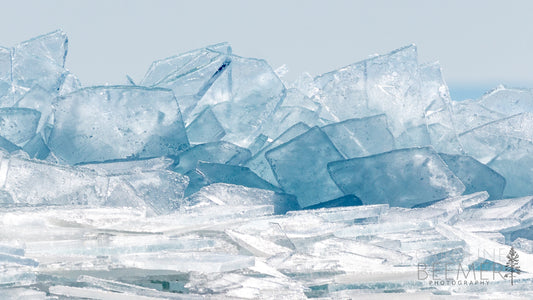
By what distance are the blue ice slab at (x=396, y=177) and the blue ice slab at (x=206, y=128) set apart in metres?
0.47

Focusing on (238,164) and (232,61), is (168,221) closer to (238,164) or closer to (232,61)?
(238,164)

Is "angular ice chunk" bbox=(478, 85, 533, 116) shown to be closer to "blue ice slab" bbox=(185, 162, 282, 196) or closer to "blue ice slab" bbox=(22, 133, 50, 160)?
"blue ice slab" bbox=(185, 162, 282, 196)

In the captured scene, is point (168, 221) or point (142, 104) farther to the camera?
point (142, 104)

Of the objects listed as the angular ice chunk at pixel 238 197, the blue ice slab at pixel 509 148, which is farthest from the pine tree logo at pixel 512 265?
the blue ice slab at pixel 509 148

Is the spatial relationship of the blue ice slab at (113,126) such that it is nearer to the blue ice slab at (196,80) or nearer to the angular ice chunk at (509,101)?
the blue ice slab at (196,80)

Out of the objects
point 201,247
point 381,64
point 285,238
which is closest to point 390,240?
point 285,238

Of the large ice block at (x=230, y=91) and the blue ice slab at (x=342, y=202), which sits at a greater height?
the large ice block at (x=230, y=91)

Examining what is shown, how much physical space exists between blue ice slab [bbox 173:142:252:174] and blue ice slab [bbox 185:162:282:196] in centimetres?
8

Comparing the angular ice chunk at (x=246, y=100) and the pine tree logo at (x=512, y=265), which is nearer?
the pine tree logo at (x=512, y=265)

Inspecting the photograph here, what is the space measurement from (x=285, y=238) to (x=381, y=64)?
116 centimetres

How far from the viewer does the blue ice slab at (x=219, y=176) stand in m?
1.91

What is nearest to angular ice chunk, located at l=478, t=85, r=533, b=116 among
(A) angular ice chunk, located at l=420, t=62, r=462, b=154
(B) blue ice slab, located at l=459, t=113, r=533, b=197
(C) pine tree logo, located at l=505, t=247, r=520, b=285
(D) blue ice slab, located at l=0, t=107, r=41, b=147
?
(A) angular ice chunk, located at l=420, t=62, r=462, b=154

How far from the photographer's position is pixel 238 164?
2.06 m

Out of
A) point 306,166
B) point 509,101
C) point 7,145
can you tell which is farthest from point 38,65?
point 509,101
